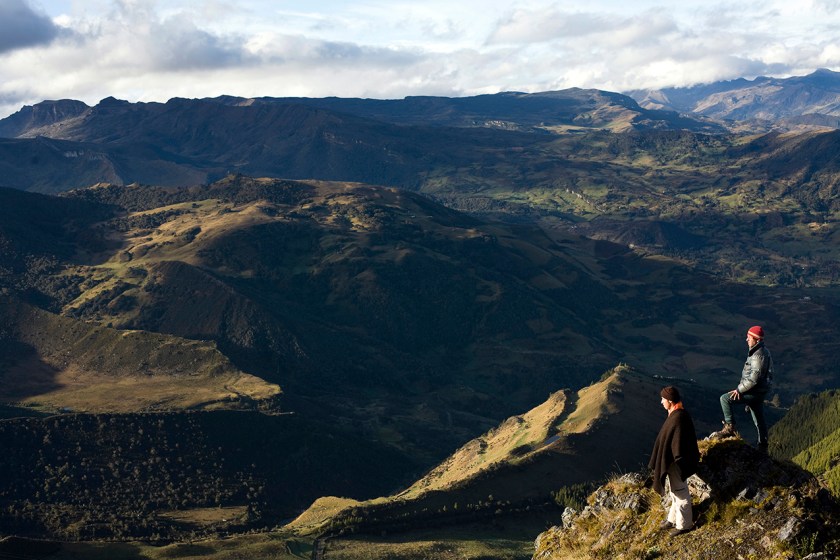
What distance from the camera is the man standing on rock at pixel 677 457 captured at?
2667 centimetres

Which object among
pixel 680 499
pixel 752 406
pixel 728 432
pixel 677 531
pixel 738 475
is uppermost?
pixel 752 406

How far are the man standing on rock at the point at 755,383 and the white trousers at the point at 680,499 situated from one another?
296 centimetres

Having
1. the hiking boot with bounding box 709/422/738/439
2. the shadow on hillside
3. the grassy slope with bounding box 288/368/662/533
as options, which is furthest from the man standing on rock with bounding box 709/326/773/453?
the grassy slope with bounding box 288/368/662/533

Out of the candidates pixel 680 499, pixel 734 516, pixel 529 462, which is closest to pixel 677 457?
pixel 680 499

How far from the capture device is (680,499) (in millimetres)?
27234

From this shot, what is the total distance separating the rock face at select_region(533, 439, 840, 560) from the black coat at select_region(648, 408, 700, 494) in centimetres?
141

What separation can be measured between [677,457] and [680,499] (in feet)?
4.80

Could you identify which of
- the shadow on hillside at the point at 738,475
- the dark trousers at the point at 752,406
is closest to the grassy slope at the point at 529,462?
the dark trousers at the point at 752,406

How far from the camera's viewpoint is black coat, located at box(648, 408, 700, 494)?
26.6m

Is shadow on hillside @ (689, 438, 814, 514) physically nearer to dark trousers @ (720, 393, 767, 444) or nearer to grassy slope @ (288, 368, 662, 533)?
dark trousers @ (720, 393, 767, 444)

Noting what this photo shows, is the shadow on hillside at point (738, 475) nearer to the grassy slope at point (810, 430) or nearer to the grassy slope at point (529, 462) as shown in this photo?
the grassy slope at point (810, 430)

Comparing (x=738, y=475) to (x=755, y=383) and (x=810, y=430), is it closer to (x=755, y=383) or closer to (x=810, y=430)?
(x=755, y=383)

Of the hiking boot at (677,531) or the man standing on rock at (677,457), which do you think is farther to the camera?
the hiking boot at (677,531)

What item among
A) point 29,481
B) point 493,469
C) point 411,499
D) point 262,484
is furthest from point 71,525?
point 493,469
